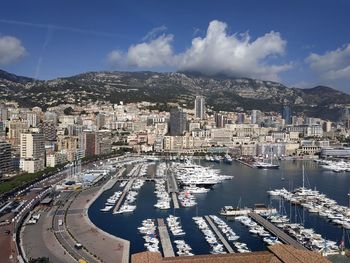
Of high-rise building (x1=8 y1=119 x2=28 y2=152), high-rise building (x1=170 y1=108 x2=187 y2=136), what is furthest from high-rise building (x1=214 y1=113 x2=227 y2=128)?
high-rise building (x1=8 y1=119 x2=28 y2=152)

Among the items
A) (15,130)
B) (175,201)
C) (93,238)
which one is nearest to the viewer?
(93,238)

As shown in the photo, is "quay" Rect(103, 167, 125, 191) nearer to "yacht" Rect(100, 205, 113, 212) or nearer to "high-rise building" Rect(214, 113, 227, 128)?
"yacht" Rect(100, 205, 113, 212)

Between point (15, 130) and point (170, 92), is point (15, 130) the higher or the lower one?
the lower one

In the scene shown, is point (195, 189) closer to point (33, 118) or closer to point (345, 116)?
point (33, 118)

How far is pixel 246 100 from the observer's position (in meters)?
110

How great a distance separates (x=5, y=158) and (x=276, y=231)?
19.9 m

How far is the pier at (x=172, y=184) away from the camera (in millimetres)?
25594

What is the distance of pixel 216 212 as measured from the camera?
20.4 m

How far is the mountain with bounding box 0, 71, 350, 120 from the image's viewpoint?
259ft

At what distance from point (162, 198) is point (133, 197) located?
5.60ft

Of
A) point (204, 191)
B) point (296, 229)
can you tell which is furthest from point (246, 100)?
point (296, 229)

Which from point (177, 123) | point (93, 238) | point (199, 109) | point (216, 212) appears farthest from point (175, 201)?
point (199, 109)

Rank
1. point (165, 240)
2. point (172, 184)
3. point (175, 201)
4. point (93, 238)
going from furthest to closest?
1. point (172, 184)
2. point (175, 201)
3. point (165, 240)
4. point (93, 238)

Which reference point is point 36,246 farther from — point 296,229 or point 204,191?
point 204,191
